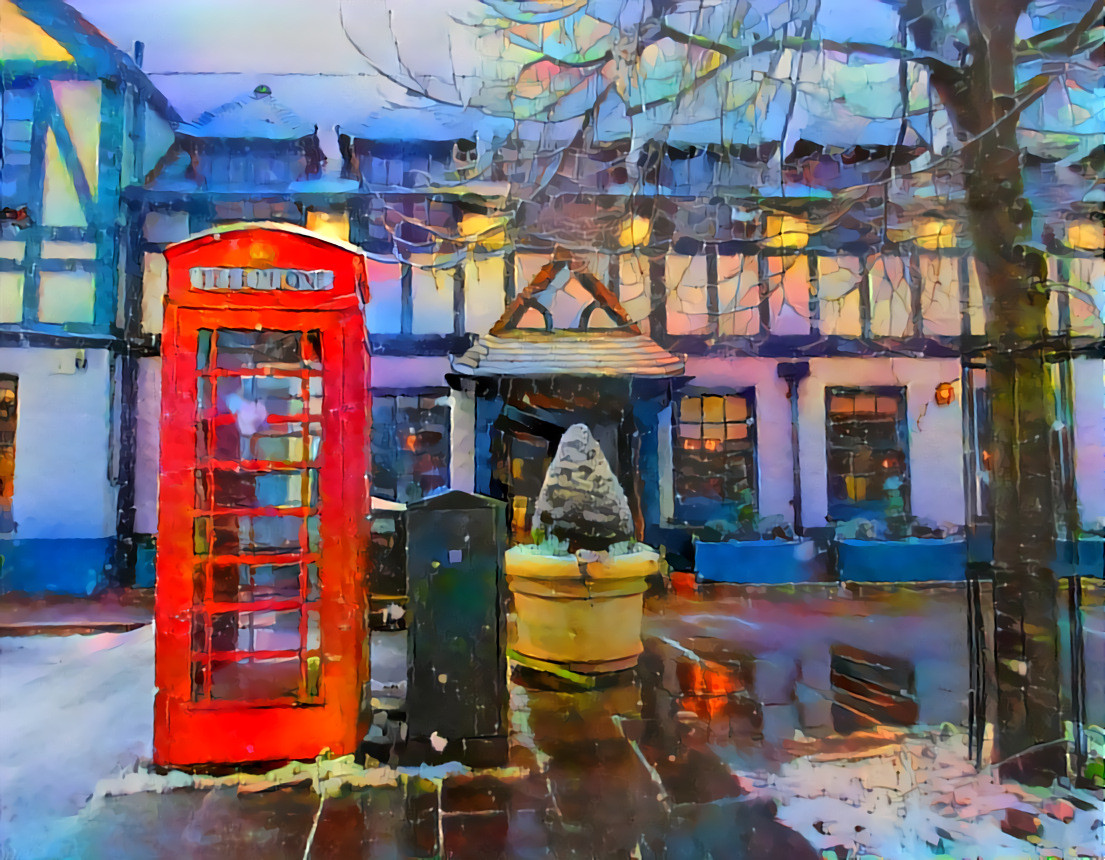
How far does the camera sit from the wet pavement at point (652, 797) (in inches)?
90.3

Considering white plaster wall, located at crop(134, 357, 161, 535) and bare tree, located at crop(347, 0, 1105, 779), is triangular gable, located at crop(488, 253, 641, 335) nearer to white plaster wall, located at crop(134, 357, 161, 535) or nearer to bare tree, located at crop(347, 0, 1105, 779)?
bare tree, located at crop(347, 0, 1105, 779)

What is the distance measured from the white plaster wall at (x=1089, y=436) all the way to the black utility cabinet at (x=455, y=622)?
10.4ft

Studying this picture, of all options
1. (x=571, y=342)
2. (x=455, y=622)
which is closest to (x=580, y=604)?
(x=455, y=622)

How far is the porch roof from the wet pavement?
3107mm

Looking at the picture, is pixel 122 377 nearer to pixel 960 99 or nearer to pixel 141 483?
pixel 141 483

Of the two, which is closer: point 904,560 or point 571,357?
point 571,357

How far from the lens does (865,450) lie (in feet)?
26.7

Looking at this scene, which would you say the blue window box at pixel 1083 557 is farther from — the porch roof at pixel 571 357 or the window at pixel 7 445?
the window at pixel 7 445

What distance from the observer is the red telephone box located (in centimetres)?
277

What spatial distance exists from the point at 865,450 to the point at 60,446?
9.27 m

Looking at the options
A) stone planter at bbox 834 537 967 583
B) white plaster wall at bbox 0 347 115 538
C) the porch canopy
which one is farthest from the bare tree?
stone planter at bbox 834 537 967 583

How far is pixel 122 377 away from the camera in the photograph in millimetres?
6832

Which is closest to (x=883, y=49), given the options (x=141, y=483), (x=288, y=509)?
(x=288, y=509)

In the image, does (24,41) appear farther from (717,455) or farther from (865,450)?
(865,450)
